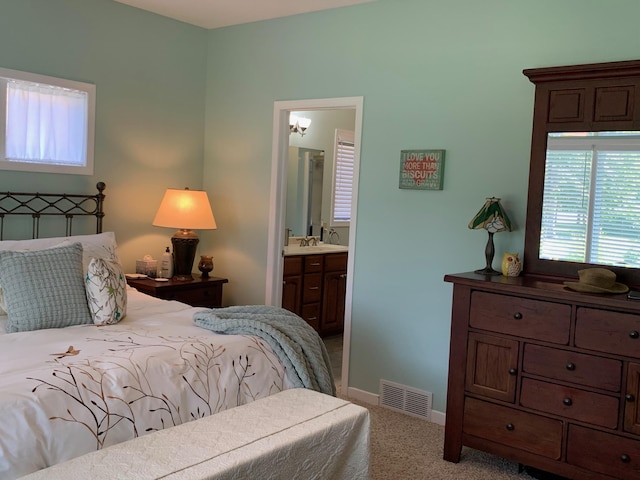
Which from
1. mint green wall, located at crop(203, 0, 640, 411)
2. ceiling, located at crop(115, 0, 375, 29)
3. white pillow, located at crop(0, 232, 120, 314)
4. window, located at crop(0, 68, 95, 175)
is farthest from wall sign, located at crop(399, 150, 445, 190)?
window, located at crop(0, 68, 95, 175)

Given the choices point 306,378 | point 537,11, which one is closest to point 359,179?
point 537,11

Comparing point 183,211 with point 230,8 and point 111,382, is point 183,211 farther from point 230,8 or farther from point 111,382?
point 111,382

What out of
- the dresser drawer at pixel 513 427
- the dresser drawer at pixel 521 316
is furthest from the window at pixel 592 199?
the dresser drawer at pixel 513 427

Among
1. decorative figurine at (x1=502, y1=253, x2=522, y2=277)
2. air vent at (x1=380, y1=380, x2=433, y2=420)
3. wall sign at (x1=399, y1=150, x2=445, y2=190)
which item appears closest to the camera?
decorative figurine at (x1=502, y1=253, x2=522, y2=277)

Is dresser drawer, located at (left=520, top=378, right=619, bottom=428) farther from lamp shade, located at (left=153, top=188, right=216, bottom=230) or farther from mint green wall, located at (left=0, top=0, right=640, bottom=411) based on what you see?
lamp shade, located at (left=153, top=188, right=216, bottom=230)

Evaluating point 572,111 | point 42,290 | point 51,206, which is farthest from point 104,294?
point 572,111

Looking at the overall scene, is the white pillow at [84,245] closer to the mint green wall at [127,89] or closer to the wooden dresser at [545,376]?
the mint green wall at [127,89]

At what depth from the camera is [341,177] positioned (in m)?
6.32

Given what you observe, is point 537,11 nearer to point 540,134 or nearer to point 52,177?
point 540,134

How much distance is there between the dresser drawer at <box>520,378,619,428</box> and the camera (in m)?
2.77

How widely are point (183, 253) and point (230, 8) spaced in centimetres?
176

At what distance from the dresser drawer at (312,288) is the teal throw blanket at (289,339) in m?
2.38

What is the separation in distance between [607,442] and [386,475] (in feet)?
3.42

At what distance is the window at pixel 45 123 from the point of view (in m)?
3.79
